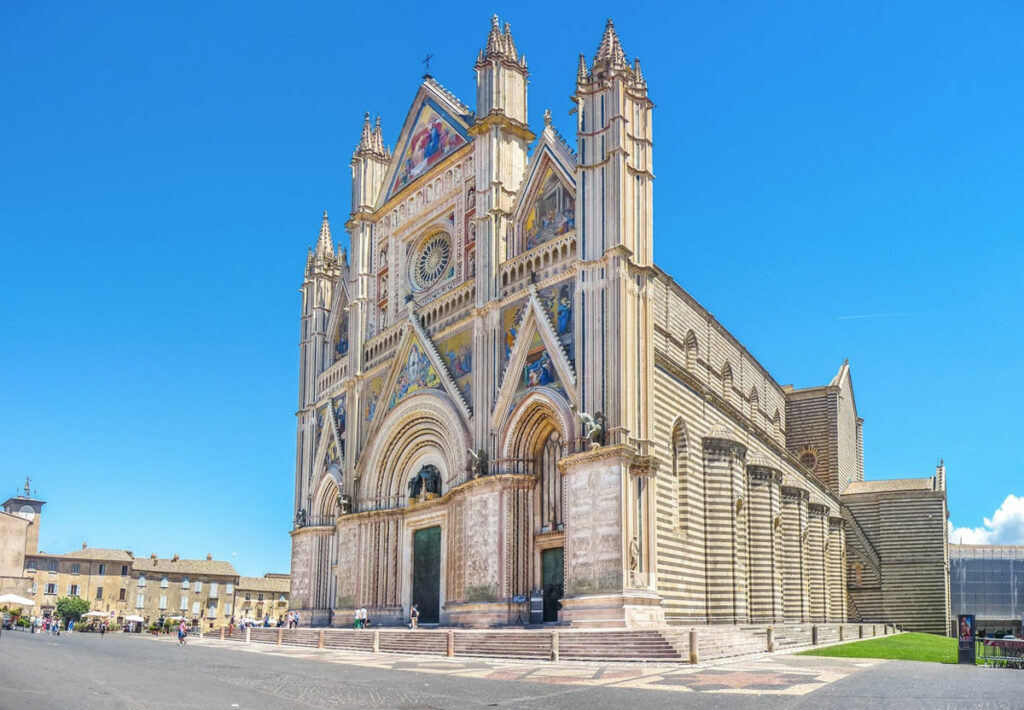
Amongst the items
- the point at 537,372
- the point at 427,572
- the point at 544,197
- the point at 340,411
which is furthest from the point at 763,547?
the point at 340,411

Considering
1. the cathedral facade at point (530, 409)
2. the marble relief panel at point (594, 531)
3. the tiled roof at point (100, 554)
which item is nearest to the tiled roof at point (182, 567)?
the tiled roof at point (100, 554)

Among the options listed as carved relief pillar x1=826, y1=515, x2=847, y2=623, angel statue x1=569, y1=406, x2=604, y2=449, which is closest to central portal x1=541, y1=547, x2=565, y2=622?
angel statue x1=569, y1=406, x2=604, y2=449

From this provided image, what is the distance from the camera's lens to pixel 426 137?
41.5 m

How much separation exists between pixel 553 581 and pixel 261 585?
6092 centimetres

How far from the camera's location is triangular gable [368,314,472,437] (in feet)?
119

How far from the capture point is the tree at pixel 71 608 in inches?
2953

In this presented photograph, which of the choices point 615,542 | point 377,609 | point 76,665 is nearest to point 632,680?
point 615,542

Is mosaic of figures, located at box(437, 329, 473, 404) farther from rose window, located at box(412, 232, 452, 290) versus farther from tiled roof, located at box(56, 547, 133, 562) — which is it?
tiled roof, located at box(56, 547, 133, 562)

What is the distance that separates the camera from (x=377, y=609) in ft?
126

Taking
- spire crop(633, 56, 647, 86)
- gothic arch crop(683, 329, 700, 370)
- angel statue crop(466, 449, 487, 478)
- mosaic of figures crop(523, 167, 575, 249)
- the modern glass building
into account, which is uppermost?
spire crop(633, 56, 647, 86)

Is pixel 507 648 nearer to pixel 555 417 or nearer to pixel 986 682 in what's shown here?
pixel 555 417

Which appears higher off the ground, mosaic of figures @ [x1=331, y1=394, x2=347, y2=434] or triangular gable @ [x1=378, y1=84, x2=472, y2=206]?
triangular gable @ [x1=378, y1=84, x2=472, y2=206]

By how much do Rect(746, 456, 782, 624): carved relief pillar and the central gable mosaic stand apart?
1652cm

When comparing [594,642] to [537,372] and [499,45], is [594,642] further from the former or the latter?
[499,45]
